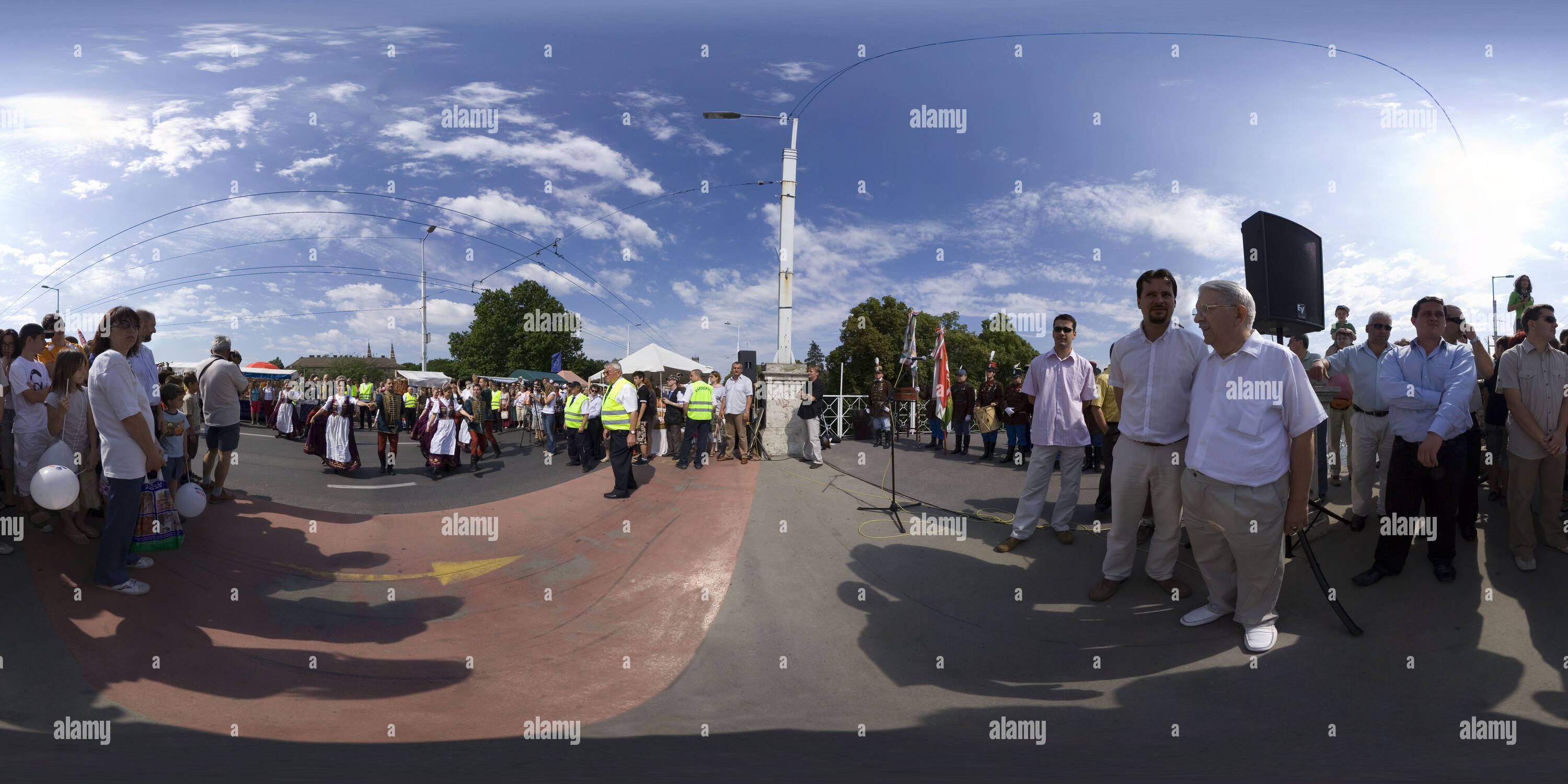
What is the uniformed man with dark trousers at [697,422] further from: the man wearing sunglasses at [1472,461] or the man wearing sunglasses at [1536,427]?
the man wearing sunglasses at [1536,427]

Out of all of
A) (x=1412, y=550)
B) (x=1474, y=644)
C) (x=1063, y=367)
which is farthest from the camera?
(x=1063, y=367)

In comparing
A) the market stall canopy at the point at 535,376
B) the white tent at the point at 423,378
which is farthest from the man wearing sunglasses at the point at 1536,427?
the white tent at the point at 423,378

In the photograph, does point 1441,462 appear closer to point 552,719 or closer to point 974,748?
point 974,748

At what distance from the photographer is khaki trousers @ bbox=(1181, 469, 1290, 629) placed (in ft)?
11.3

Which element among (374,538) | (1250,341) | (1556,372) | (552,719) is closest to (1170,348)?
(1250,341)

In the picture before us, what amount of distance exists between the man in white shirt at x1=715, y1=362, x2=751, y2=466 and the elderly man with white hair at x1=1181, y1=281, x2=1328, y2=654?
195 inches

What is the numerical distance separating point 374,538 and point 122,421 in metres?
1.87

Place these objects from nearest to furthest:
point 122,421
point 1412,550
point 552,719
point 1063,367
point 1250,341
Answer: point 552,719
point 1250,341
point 122,421
point 1412,550
point 1063,367

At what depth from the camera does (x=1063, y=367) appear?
5.13 meters

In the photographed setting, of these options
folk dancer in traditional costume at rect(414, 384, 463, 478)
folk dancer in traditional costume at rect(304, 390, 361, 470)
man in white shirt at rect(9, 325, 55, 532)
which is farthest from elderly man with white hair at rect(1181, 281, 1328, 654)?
man in white shirt at rect(9, 325, 55, 532)

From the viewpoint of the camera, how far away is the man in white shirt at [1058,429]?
4.81 m

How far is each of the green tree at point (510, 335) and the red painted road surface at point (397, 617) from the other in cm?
132

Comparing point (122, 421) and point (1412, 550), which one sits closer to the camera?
point (122, 421)

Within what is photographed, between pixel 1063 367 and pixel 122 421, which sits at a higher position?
pixel 1063 367
